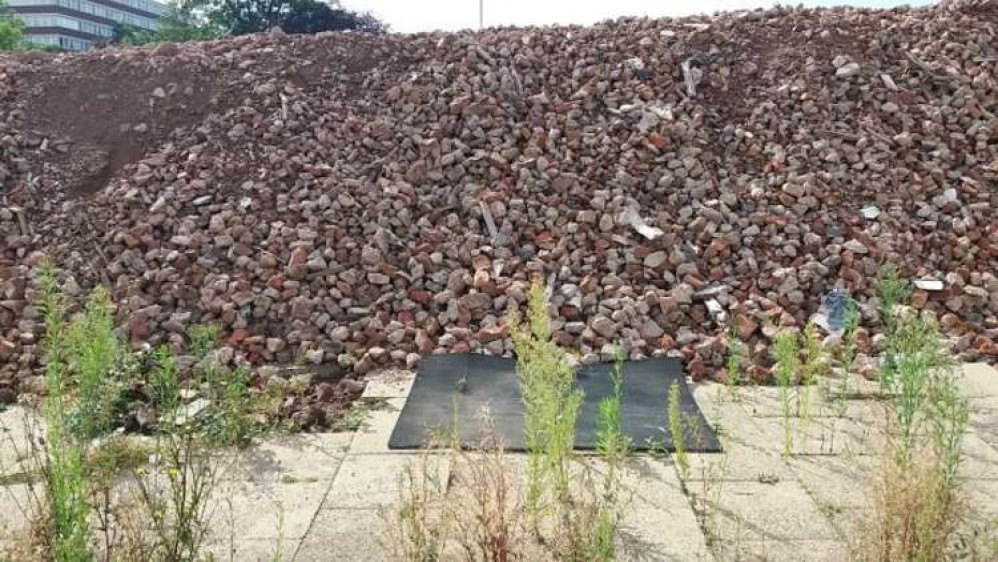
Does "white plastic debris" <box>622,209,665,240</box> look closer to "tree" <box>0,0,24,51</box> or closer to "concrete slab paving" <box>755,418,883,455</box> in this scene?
"concrete slab paving" <box>755,418,883,455</box>

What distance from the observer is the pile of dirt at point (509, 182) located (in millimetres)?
4996

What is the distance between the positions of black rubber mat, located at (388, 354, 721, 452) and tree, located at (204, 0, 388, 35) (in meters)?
21.3

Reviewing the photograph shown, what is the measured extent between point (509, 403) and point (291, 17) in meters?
22.9

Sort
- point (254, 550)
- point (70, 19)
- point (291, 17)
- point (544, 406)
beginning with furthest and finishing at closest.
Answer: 1. point (70, 19)
2. point (291, 17)
3. point (254, 550)
4. point (544, 406)

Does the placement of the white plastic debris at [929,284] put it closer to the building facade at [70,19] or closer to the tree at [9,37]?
the tree at [9,37]

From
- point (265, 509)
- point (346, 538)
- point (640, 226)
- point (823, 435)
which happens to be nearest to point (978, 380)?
point (823, 435)

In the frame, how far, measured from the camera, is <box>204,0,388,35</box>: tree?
23984mm

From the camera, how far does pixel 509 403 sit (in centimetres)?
402

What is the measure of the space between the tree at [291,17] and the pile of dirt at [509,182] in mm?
16653

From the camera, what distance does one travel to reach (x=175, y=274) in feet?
17.4

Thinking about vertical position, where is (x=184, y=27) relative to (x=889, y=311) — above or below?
above

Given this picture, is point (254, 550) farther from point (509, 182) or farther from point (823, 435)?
point (509, 182)

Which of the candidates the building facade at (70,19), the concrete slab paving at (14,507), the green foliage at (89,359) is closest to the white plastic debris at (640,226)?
the green foliage at (89,359)

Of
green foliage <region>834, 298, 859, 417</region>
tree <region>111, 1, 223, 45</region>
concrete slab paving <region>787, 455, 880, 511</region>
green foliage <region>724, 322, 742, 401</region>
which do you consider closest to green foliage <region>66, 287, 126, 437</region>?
concrete slab paving <region>787, 455, 880, 511</region>
